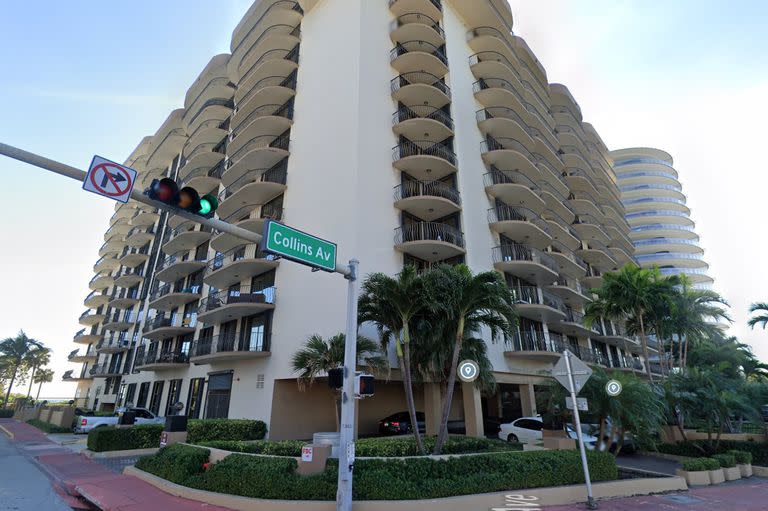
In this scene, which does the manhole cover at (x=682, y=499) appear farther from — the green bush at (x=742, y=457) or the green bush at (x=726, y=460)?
the green bush at (x=742, y=457)

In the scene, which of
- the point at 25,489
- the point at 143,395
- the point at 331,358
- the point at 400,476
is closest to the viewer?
the point at 400,476

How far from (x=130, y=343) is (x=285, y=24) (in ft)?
110

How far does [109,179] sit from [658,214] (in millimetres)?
97749

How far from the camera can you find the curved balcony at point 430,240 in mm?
23391

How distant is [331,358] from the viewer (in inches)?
731

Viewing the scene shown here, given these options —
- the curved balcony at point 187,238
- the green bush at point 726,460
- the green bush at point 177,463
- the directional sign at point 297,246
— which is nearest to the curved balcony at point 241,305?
the curved balcony at point 187,238

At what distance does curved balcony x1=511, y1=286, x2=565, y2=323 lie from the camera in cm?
2597

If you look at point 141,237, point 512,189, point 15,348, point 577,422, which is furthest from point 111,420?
point 15,348

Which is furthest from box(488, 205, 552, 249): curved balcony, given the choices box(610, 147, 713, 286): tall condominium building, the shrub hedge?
box(610, 147, 713, 286): tall condominium building

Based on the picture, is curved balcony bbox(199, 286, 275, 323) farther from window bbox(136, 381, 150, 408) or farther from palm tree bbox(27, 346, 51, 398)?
palm tree bbox(27, 346, 51, 398)

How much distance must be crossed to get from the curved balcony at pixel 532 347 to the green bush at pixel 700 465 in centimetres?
1010

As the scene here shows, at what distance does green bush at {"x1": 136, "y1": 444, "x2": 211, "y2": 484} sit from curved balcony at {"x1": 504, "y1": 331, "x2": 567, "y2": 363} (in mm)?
17015

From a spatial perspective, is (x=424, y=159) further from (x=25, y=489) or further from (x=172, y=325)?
(x=172, y=325)

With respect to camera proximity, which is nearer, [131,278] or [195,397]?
[195,397]
